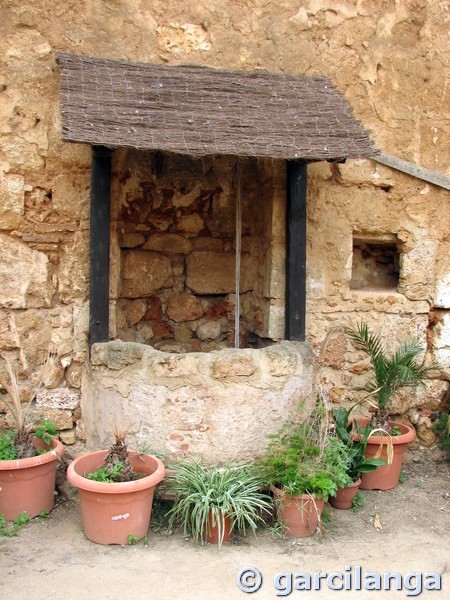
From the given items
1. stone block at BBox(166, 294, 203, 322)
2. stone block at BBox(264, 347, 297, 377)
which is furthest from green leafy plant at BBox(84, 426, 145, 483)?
stone block at BBox(166, 294, 203, 322)

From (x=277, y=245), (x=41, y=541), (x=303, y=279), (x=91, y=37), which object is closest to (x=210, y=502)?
(x=41, y=541)

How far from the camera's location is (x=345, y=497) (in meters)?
4.03

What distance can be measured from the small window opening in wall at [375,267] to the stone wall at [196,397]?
1281mm

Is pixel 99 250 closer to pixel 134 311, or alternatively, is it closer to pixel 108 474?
pixel 134 311

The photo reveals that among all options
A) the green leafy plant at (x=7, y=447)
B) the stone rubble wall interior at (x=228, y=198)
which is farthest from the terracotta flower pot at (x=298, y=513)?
the green leafy plant at (x=7, y=447)

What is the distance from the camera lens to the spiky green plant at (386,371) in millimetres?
4223

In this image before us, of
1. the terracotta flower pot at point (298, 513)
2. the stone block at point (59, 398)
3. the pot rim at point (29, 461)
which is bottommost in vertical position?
the terracotta flower pot at point (298, 513)

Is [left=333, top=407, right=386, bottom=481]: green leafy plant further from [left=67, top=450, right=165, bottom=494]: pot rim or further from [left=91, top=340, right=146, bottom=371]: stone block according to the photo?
[left=91, top=340, right=146, bottom=371]: stone block

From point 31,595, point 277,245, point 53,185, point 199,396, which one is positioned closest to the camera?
point 31,595

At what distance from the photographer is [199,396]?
379 cm

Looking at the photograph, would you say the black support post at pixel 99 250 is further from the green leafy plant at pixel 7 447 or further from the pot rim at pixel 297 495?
the pot rim at pixel 297 495

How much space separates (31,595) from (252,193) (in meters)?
3.19

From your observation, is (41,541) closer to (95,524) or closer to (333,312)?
(95,524)

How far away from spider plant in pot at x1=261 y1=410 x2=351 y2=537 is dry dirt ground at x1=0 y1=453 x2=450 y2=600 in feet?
0.43
